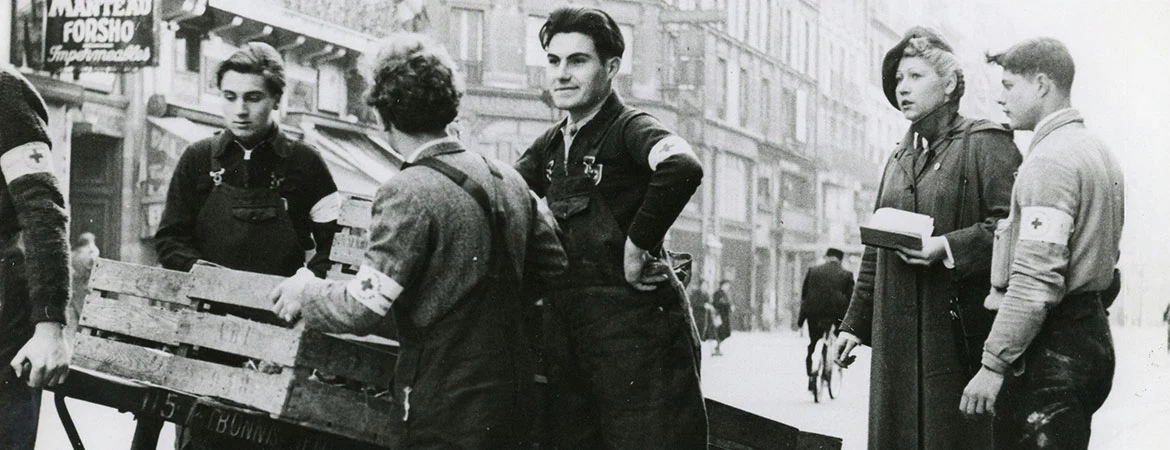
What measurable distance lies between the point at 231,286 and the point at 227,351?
0.19 m

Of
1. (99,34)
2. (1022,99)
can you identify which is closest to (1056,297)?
(1022,99)

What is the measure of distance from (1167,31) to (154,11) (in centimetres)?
781

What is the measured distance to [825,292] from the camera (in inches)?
455

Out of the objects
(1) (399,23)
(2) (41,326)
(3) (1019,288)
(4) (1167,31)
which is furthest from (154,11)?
(3) (1019,288)

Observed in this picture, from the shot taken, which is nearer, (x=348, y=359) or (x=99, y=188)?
(x=348, y=359)

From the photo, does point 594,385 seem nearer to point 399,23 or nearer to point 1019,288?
point 1019,288

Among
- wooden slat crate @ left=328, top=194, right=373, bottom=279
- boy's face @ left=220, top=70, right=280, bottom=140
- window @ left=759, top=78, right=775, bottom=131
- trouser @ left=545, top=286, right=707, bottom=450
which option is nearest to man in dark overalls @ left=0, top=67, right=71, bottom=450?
boy's face @ left=220, top=70, right=280, bottom=140

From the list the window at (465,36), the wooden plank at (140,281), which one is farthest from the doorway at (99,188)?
the wooden plank at (140,281)

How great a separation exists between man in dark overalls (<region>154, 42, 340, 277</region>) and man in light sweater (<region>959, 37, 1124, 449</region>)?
83.6 inches

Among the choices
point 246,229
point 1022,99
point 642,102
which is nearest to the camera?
point 1022,99

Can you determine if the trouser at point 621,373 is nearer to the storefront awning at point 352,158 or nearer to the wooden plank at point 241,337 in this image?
the wooden plank at point 241,337

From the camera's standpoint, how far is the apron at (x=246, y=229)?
12.9 ft

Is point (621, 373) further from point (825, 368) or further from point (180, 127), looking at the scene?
point (180, 127)

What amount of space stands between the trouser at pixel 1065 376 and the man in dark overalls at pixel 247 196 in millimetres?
2210
